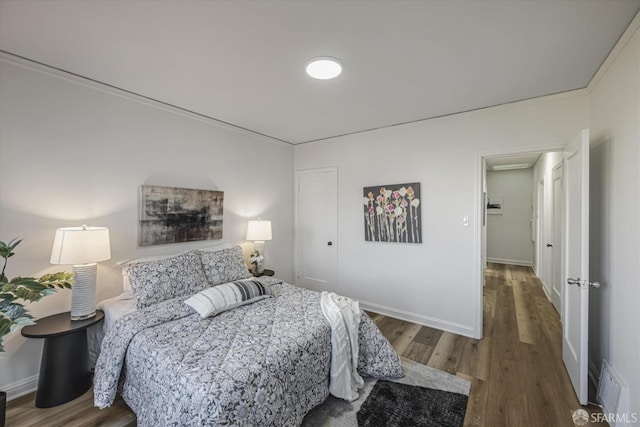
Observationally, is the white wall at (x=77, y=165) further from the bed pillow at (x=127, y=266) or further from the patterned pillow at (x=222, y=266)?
the patterned pillow at (x=222, y=266)

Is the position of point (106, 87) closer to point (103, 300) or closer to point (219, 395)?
point (103, 300)

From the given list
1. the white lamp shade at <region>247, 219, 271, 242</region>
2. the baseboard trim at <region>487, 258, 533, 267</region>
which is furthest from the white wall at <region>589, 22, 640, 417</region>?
the baseboard trim at <region>487, 258, 533, 267</region>

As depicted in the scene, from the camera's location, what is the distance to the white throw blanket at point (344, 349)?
1935mm

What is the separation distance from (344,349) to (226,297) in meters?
1.02

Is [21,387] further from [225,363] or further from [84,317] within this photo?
[225,363]

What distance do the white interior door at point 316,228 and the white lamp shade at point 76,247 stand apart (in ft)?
8.99

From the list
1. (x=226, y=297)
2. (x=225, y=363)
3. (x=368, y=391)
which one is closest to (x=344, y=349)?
(x=368, y=391)

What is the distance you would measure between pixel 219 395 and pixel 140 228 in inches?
80.7

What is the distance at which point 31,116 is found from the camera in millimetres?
2111

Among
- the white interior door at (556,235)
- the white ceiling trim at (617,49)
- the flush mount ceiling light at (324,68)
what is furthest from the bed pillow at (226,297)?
the white interior door at (556,235)

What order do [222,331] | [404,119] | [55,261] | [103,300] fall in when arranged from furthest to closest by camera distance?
[404,119] < [103,300] < [55,261] < [222,331]

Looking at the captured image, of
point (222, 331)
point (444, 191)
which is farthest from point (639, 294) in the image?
point (222, 331)

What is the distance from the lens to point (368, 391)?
2070mm

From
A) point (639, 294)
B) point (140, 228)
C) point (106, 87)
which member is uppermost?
point (106, 87)
